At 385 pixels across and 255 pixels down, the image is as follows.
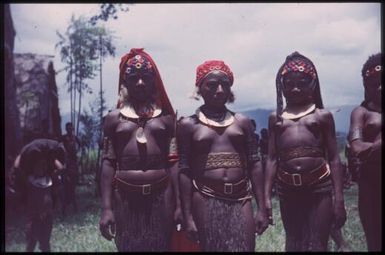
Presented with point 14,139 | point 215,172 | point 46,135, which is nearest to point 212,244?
point 215,172

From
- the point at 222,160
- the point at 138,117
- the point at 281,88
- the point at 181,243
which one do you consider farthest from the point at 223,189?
the point at 281,88

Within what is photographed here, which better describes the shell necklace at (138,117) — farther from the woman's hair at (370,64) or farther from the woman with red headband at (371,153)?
the woman's hair at (370,64)

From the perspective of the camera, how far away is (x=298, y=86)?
4.32 m

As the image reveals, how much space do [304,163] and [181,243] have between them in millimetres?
1388

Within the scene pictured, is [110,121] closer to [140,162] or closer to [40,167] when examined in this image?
[140,162]

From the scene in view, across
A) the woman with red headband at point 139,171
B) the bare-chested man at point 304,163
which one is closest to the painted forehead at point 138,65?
the woman with red headband at point 139,171

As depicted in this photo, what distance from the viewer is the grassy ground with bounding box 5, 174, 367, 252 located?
6016mm

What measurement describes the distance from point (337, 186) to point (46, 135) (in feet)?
12.0

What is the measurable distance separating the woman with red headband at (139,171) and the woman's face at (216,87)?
47 centimetres

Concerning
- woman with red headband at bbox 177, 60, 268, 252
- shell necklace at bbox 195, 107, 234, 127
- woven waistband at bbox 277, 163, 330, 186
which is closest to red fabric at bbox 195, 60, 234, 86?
woman with red headband at bbox 177, 60, 268, 252

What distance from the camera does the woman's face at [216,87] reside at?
13.9 ft

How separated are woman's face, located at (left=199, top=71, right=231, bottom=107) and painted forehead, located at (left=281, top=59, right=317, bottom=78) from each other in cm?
58

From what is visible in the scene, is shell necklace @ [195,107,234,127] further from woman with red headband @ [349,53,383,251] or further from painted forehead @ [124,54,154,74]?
woman with red headband @ [349,53,383,251]

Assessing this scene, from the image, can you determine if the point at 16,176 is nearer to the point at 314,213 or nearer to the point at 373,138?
the point at 314,213
